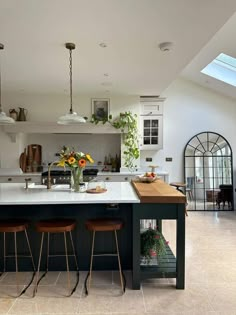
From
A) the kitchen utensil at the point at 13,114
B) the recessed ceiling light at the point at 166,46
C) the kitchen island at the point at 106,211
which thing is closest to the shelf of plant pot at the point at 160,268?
the kitchen island at the point at 106,211

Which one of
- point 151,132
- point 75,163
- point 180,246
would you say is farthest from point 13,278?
point 151,132

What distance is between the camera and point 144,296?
2.34 m

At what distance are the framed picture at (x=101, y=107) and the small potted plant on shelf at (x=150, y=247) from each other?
3.31 meters

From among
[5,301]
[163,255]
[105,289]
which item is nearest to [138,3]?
[163,255]

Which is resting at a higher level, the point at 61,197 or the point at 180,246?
the point at 61,197

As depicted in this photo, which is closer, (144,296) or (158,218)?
(144,296)

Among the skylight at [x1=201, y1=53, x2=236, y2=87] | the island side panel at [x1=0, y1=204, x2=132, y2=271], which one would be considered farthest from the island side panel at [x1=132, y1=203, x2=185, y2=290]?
the skylight at [x1=201, y1=53, x2=236, y2=87]

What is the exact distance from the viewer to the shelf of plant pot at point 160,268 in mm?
2477

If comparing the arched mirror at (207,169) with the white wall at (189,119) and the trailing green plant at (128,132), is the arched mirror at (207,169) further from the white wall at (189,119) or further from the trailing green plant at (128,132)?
the trailing green plant at (128,132)

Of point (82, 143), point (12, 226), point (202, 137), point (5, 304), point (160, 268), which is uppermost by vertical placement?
point (202, 137)

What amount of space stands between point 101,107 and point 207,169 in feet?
9.82

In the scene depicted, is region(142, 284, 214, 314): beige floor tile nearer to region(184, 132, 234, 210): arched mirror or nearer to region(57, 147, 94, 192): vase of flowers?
region(57, 147, 94, 192): vase of flowers

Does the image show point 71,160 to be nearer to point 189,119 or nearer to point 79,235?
point 79,235

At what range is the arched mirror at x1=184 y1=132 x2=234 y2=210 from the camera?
19.8ft
